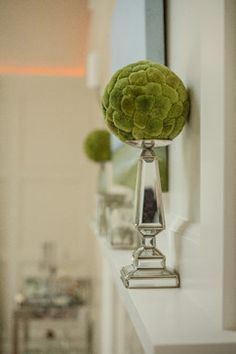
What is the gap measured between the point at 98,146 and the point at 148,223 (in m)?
1.79

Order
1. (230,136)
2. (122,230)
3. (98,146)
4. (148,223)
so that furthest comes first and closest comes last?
(98,146)
(122,230)
(148,223)
(230,136)

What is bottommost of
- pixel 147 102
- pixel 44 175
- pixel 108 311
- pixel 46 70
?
pixel 108 311

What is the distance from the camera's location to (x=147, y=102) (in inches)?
39.4

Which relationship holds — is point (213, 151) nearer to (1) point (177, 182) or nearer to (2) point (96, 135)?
(1) point (177, 182)

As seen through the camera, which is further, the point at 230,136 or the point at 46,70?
the point at 46,70

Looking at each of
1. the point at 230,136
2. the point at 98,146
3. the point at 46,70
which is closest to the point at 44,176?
the point at 46,70

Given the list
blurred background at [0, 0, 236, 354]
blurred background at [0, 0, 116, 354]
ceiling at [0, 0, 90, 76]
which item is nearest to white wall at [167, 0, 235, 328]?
blurred background at [0, 0, 236, 354]

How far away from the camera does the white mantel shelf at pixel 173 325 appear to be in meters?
0.72

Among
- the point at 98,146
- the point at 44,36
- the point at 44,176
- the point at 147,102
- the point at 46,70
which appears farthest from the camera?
the point at 46,70

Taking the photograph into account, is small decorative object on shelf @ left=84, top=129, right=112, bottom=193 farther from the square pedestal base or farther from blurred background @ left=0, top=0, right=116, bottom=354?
the square pedestal base

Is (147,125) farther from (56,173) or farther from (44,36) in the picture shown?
(56,173)

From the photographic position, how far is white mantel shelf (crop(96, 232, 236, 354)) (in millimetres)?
723

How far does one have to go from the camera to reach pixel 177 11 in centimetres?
117

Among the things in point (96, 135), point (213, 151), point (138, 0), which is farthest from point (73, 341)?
point (213, 151)
